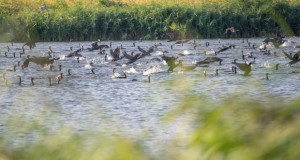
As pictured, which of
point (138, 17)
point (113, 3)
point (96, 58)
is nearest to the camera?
point (96, 58)

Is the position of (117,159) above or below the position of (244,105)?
below

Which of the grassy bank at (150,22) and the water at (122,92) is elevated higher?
the grassy bank at (150,22)

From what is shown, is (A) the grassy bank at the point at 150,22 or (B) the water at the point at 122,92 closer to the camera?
(B) the water at the point at 122,92

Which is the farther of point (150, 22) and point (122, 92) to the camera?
point (150, 22)

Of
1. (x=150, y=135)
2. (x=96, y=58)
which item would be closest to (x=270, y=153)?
(x=150, y=135)

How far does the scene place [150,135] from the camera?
7.44m

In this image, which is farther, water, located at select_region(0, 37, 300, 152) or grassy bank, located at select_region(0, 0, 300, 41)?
grassy bank, located at select_region(0, 0, 300, 41)

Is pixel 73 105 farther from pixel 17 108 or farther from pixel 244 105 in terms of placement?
pixel 244 105

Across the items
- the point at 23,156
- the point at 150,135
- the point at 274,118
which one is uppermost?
Result: the point at 274,118

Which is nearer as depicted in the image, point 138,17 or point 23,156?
point 23,156

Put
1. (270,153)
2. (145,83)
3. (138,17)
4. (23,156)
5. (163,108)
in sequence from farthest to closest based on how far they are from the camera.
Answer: (138,17) → (145,83) → (163,108) → (23,156) → (270,153)

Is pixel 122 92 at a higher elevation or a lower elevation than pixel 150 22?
lower

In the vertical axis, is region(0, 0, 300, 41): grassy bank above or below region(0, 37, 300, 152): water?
above

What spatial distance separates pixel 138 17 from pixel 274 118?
91.1ft
